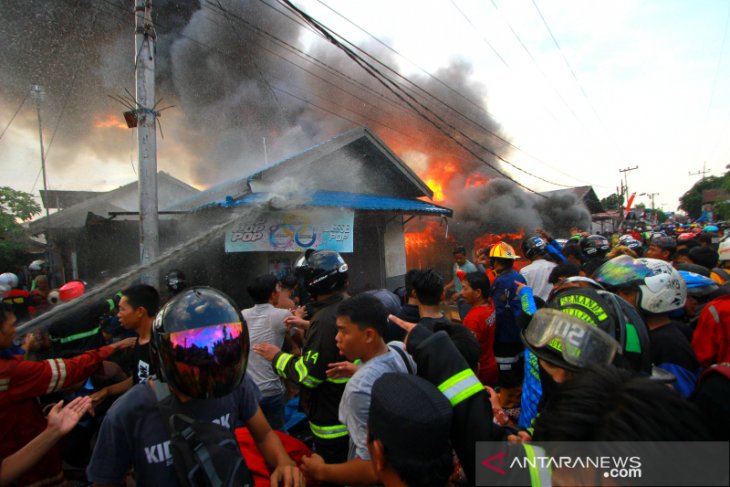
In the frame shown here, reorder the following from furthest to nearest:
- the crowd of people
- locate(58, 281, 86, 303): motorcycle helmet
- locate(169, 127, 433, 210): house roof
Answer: locate(169, 127, 433, 210): house roof
locate(58, 281, 86, 303): motorcycle helmet
the crowd of people

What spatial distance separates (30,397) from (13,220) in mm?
21733

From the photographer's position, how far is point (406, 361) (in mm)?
2084

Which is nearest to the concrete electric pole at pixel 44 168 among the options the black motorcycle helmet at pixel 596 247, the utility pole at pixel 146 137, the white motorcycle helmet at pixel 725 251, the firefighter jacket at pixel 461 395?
the utility pole at pixel 146 137

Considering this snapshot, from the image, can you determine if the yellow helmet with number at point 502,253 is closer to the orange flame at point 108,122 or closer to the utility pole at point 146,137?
the utility pole at point 146,137

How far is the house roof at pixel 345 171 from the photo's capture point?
347 inches

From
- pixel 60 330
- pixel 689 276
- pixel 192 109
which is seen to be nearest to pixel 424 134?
pixel 192 109

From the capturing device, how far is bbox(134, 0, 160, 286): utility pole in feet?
18.5

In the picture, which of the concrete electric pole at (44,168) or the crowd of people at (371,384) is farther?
the concrete electric pole at (44,168)

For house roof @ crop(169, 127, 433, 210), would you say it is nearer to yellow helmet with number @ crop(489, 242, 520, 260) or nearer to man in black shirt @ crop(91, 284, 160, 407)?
yellow helmet with number @ crop(489, 242, 520, 260)

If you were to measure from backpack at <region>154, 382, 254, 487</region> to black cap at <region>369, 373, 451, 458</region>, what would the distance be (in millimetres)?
557

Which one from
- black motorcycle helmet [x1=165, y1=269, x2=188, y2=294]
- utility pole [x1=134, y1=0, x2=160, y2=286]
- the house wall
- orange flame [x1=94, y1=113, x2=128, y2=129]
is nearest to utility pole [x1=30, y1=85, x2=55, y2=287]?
orange flame [x1=94, y1=113, x2=128, y2=129]

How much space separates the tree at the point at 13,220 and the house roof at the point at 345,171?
11.0 m

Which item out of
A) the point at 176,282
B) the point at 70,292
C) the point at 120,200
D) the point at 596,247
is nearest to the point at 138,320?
the point at 70,292

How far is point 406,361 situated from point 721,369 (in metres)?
1.36
